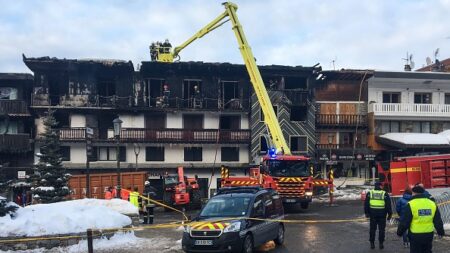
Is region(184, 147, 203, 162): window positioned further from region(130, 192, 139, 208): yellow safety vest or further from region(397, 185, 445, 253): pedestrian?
region(397, 185, 445, 253): pedestrian

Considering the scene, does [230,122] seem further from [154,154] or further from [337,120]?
[337,120]

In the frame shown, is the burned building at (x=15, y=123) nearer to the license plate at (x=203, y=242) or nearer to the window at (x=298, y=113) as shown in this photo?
the window at (x=298, y=113)

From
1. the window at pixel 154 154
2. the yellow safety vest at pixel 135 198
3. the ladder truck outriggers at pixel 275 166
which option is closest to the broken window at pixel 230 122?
the window at pixel 154 154

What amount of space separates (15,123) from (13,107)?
5.17 ft

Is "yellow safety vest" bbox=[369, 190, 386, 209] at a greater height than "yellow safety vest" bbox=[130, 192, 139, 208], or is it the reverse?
"yellow safety vest" bbox=[369, 190, 386, 209]

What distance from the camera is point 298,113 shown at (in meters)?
44.2

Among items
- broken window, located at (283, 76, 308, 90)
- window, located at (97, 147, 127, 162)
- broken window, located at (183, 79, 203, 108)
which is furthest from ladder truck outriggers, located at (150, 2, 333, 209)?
window, located at (97, 147, 127, 162)

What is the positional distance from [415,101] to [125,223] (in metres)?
38.5

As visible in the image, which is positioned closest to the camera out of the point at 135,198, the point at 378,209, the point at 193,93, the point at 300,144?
the point at 378,209

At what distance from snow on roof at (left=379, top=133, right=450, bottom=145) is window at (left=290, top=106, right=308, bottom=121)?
25.1 feet

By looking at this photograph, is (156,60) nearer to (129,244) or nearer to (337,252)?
(129,244)

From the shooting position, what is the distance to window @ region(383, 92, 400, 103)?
4488 centimetres

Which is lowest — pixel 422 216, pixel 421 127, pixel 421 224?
pixel 421 224

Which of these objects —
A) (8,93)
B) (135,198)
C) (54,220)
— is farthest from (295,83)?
(54,220)
